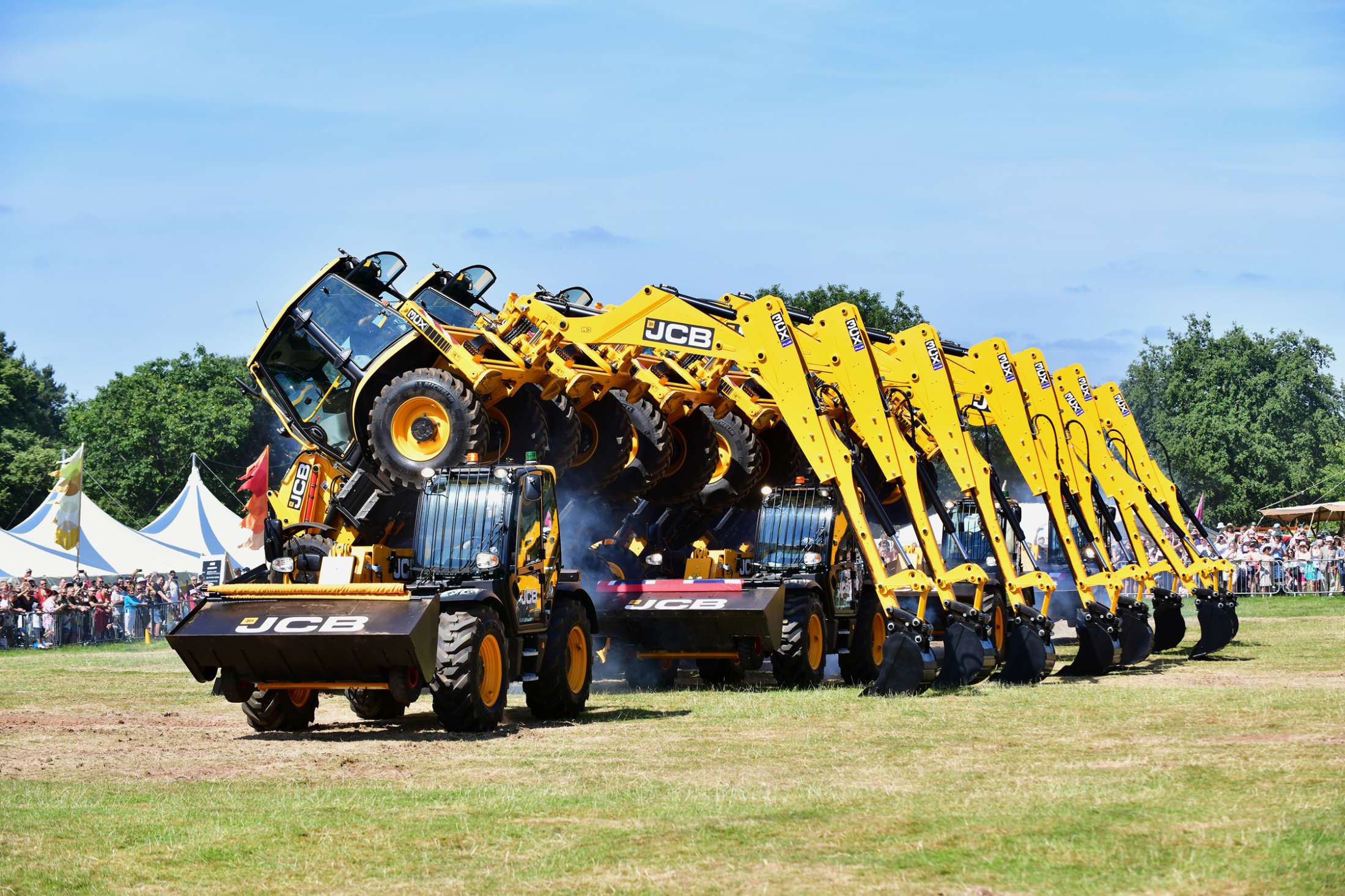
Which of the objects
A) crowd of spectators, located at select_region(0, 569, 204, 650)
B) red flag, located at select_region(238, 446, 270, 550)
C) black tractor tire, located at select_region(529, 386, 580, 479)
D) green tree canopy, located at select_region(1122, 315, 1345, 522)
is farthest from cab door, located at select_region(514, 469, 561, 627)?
green tree canopy, located at select_region(1122, 315, 1345, 522)

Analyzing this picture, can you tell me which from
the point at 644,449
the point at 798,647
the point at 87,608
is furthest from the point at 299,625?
the point at 87,608

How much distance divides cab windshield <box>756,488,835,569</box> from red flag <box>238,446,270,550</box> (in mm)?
12110

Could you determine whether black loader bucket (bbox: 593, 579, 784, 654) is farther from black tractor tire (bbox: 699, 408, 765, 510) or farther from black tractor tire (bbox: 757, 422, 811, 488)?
black tractor tire (bbox: 757, 422, 811, 488)

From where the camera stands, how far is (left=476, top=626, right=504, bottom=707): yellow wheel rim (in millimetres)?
15508

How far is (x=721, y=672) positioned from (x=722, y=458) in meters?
4.76

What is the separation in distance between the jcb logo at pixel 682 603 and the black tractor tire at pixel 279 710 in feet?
15.6

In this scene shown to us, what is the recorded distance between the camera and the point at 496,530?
16.5 meters

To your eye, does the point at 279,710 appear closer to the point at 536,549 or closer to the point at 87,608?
the point at 536,549

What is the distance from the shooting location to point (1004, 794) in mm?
11062

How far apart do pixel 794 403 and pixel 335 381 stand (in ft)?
21.3

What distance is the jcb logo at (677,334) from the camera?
68.2ft

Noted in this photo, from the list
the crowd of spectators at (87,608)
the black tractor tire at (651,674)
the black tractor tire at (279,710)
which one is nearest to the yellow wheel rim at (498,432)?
the black tractor tire at (651,674)

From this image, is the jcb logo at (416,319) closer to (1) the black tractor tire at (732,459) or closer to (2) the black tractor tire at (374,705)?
(2) the black tractor tire at (374,705)

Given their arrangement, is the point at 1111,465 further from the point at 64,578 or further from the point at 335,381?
the point at 64,578
